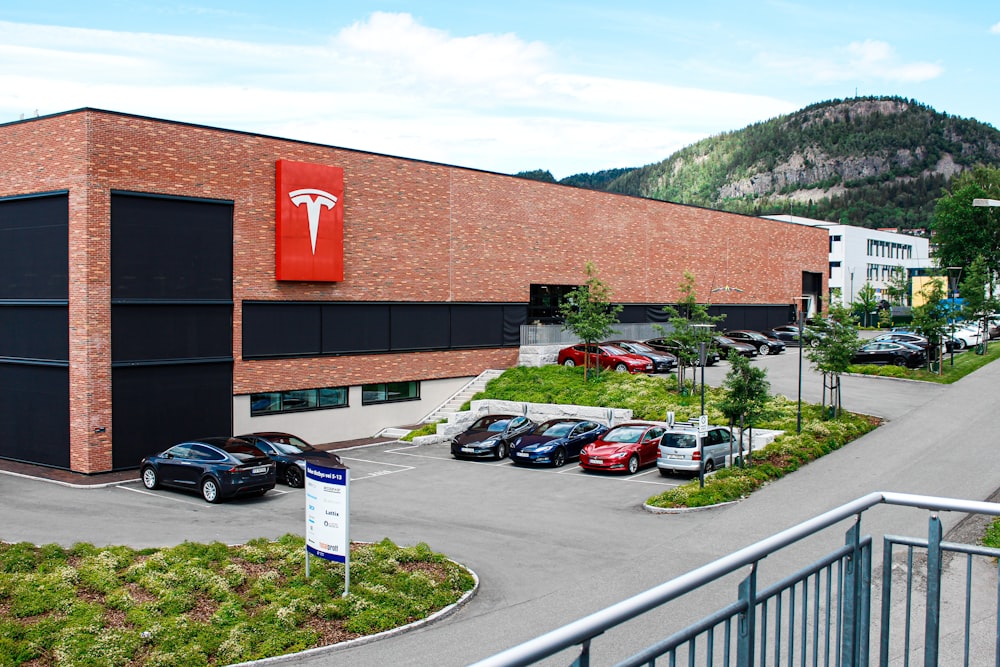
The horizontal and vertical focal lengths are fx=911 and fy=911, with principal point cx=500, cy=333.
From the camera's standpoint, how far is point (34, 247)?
29.0 m

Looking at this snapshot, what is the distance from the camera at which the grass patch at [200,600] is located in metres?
11.7

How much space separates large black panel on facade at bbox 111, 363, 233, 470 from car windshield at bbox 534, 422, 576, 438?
422 inches

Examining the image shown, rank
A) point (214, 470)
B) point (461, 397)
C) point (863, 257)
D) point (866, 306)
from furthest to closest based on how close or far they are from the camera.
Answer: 1. point (863, 257)
2. point (866, 306)
3. point (461, 397)
4. point (214, 470)

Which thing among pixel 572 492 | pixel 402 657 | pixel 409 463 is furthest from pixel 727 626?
pixel 409 463

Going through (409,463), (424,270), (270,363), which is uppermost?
(424,270)

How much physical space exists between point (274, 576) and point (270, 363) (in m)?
18.8

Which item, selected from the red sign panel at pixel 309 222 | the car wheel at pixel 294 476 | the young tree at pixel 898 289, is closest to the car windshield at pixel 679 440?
the car wheel at pixel 294 476

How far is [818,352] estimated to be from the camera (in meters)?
33.3

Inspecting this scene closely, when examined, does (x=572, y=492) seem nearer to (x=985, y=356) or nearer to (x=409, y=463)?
(x=409, y=463)

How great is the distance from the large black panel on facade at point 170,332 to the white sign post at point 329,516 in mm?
15660

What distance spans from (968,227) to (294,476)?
75.2m

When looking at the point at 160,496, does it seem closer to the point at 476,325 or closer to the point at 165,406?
the point at 165,406

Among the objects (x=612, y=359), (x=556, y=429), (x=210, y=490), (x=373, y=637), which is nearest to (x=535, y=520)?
(x=210, y=490)

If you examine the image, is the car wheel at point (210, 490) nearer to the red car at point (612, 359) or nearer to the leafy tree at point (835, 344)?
the leafy tree at point (835, 344)
